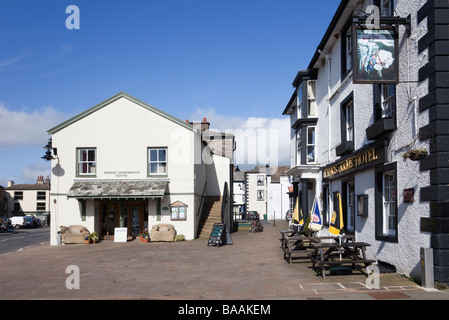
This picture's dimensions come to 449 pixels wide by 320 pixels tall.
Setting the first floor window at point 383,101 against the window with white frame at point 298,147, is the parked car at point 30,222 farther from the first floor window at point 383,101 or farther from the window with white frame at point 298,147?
the first floor window at point 383,101

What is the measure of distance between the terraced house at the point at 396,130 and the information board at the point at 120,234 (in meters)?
12.3

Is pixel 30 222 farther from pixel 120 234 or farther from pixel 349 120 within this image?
pixel 349 120

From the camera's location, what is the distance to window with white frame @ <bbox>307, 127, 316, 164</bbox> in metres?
20.9

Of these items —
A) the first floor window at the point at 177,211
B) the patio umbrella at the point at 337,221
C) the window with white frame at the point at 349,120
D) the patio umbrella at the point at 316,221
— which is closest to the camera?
the patio umbrella at the point at 337,221

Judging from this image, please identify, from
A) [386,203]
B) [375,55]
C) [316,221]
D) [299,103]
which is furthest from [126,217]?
[375,55]

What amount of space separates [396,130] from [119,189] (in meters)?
16.1

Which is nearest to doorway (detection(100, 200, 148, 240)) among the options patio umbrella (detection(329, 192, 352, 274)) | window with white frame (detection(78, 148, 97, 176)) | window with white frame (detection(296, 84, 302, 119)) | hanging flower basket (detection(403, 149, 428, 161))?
window with white frame (detection(78, 148, 97, 176))

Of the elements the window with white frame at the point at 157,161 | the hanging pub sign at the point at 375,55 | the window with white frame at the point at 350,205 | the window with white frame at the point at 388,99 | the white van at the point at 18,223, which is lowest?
the white van at the point at 18,223

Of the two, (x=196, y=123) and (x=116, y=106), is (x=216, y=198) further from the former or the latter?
(x=196, y=123)

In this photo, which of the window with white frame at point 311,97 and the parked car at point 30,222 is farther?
the parked car at point 30,222

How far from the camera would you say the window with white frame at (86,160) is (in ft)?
80.0

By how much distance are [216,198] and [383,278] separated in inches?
773

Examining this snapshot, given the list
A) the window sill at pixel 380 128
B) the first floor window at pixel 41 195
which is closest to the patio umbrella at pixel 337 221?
the window sill at pixel 380 128

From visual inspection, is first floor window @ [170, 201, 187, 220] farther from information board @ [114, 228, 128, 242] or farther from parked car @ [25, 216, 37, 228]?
parked car @ [25, 216, 37, 228]
